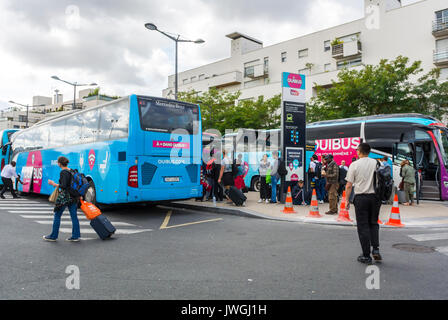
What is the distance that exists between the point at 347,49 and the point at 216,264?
38.4 metres

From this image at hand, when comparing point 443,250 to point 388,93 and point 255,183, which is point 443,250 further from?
point 388,93

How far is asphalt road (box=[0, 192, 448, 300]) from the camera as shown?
412 cm

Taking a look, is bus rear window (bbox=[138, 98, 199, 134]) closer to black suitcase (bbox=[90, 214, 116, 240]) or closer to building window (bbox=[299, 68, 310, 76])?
black suitcase (bbox=[90, 214, 116, 240])

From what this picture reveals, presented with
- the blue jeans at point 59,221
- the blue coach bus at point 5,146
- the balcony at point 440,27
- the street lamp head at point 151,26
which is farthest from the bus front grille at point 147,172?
the balcony at point 440,27

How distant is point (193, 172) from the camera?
1124 centimetres

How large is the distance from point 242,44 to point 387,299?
2041 inches

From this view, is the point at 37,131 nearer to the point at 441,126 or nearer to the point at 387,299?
the point at 387,299

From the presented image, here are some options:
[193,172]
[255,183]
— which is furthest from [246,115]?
[193,172]

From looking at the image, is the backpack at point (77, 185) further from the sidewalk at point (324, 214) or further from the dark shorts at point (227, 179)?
the dark shorts at point (227, 179)

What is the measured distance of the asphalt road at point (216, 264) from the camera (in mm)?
4117

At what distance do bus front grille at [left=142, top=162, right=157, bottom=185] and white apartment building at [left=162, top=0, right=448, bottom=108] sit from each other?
17018 mm
